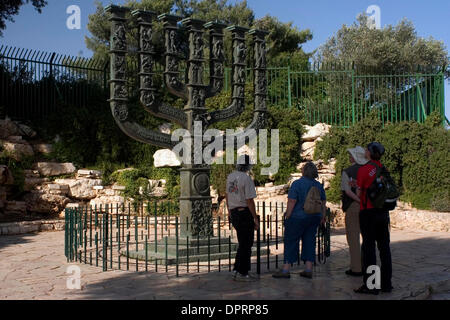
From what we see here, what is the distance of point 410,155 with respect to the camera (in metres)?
13.6

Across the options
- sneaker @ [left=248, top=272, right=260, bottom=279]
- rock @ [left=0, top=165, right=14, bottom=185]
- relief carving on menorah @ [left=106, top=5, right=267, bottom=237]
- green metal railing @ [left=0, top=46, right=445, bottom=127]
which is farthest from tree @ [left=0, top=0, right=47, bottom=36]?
sneaker @ [left=248, top=272, right=260, bottom=279]

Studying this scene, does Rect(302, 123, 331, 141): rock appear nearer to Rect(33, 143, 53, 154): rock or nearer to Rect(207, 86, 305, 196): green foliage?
Rect(207, 86, 305, 196): green foliage

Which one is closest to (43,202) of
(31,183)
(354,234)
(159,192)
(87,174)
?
(31,183)

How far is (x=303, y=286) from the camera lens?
529cm

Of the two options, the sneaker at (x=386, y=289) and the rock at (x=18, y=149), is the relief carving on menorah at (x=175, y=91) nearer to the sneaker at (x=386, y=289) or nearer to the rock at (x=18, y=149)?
the sneaker at (x=386, y=289)

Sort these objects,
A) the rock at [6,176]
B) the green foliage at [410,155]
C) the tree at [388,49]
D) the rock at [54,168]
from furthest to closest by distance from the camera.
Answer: the tree at [388,49] < the rock at [54,168] < the green foliage at [410,155] < the rock at [6,176]

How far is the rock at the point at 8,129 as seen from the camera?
13859mm

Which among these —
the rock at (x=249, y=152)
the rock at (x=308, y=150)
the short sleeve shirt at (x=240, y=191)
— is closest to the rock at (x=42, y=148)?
the rock at (x=249, y=152)

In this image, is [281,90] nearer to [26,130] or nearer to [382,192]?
[26,130]

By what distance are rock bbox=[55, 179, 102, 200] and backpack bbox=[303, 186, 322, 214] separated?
947 cm

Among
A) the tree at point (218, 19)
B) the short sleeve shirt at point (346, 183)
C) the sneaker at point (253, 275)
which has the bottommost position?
the sneaker at point (253, 275)

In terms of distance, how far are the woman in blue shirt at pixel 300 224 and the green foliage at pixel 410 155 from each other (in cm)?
836

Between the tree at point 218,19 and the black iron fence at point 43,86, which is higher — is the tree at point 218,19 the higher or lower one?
the higher one
